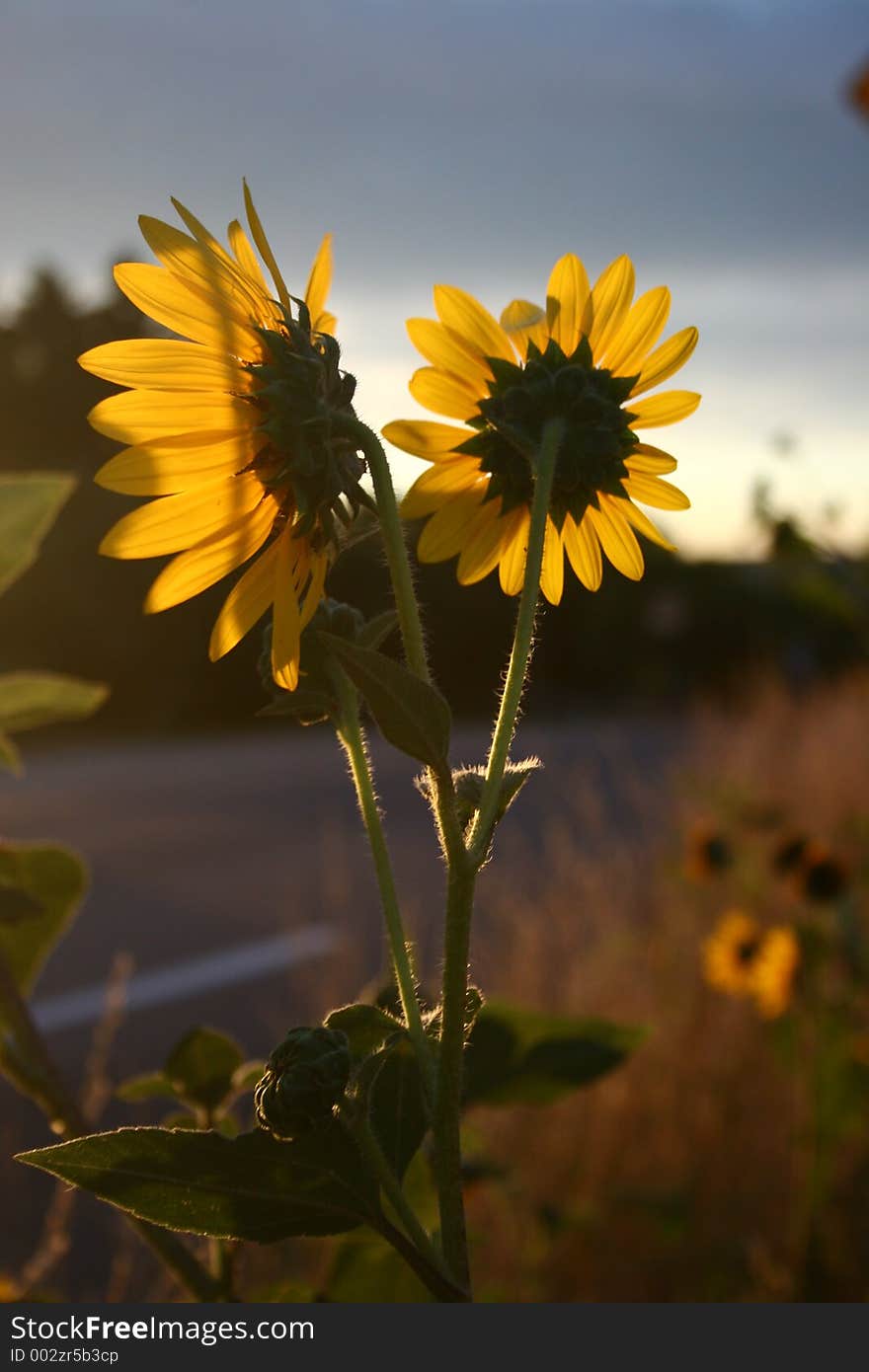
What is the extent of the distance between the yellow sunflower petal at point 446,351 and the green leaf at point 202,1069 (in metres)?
0.28

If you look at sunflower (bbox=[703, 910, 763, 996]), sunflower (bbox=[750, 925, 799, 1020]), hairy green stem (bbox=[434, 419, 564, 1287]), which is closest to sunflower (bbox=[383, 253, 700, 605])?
hairy green stem (bbox=[434, 419, 564, 1287])

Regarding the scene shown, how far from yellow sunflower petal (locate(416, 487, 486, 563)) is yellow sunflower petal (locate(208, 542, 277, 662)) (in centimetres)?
7

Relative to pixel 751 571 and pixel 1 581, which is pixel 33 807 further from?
pixel 1 581

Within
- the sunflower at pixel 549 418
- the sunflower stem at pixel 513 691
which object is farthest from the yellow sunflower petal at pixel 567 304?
the sunflower stem at pixel 513 691

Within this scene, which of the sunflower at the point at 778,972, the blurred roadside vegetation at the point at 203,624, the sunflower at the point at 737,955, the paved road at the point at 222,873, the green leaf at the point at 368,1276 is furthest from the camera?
the blurred roadside vegetation at the point at 203,624

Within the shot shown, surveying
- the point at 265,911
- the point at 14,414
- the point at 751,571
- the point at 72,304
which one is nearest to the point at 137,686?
the point at 14,414

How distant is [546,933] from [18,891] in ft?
7.76

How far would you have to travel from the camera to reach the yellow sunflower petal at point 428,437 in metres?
0.50

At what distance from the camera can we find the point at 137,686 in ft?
33.0

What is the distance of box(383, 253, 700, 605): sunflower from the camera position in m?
0.49

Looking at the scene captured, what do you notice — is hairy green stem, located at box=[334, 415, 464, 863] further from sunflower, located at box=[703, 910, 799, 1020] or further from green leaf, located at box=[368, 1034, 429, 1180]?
sunflower, located at box=[703, 910, 799, 1020]

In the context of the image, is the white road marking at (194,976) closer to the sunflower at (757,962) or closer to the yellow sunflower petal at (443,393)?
the sunflower at (757,962)

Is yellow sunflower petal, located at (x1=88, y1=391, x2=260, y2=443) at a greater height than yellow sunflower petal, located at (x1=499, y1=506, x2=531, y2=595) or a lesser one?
greater

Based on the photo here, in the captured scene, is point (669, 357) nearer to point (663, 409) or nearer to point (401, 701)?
point (663, 409)
